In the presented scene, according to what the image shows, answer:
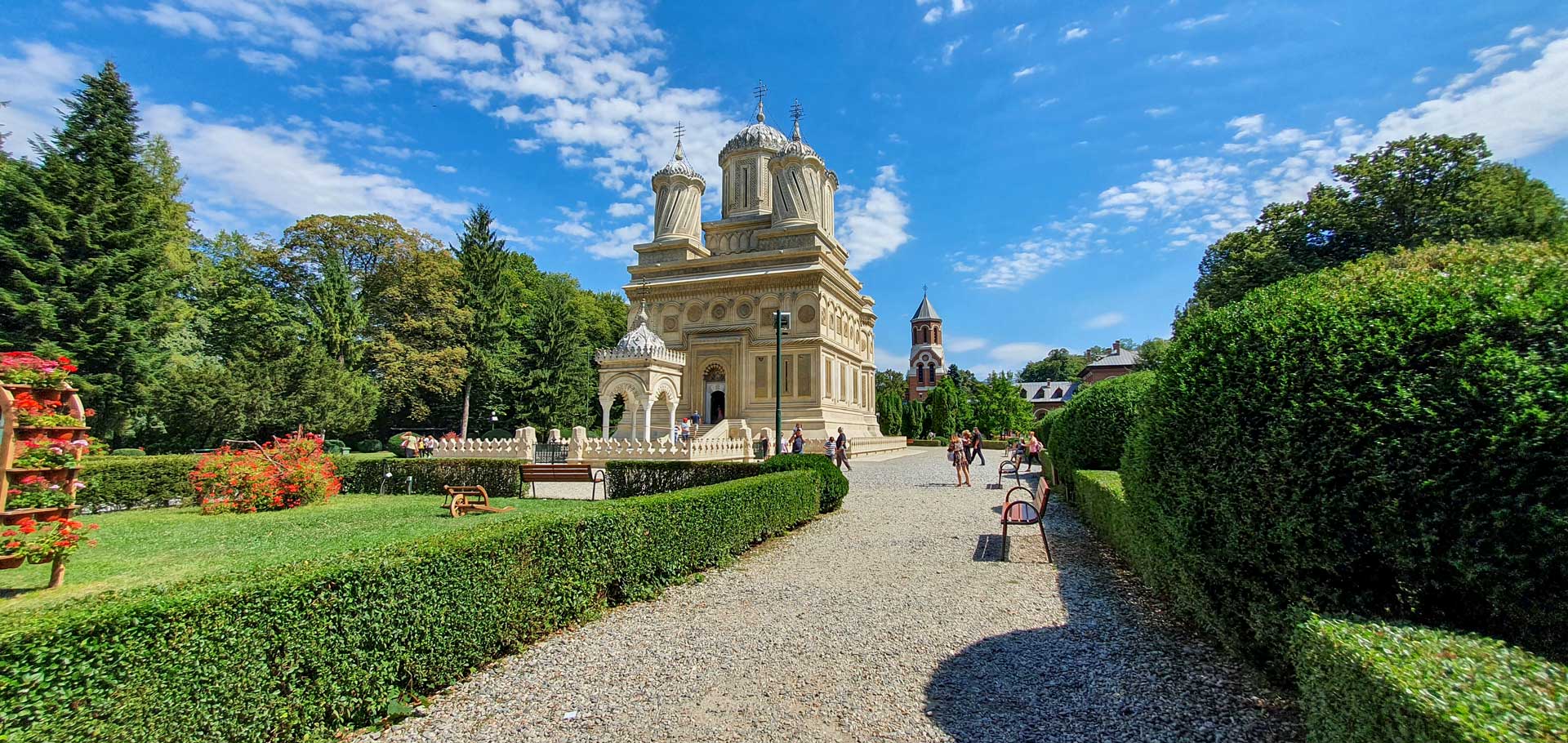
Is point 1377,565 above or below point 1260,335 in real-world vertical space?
below

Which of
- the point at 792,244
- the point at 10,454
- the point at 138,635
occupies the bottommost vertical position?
the point at 138,635

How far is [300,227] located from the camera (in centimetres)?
3675

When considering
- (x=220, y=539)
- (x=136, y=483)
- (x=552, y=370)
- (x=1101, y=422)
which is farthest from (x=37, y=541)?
(x=552, y=370)

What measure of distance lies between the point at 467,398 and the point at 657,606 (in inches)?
1411

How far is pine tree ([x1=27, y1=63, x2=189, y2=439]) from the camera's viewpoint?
851 inches

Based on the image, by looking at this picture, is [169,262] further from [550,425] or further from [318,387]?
[550,425]

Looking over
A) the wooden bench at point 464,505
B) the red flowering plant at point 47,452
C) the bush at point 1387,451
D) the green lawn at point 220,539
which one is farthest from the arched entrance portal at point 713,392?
the bush at point 1387,451

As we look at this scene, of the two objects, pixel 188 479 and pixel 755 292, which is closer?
pixel 188 479

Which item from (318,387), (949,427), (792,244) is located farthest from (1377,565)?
(949,427)

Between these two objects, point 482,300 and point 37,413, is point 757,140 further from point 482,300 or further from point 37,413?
point 37,413

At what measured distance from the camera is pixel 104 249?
22688mm

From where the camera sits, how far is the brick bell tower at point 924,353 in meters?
74.8

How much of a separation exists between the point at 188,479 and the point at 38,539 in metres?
10.5

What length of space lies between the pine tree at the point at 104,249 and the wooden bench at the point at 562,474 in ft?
62.0
